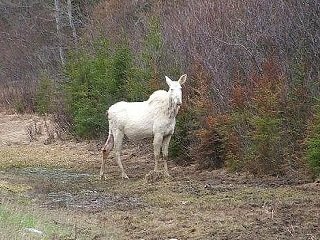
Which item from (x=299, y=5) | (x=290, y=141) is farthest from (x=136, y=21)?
(x=290, y=141)

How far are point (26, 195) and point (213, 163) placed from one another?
158 inches

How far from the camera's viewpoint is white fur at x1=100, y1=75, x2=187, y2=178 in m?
13.5

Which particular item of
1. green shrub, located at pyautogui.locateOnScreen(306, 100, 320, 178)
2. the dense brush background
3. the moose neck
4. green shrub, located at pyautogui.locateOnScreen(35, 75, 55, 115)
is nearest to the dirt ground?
green shrub, located at pyautogui.locateOnScreen(306, 100, 320, 178)

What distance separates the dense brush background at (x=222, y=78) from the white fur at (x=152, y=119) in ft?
3.20

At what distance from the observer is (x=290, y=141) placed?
13047 millimetres

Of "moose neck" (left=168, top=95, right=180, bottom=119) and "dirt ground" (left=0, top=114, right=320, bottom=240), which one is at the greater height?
"moose neck" (left=168, top=95, right=180, bottom=119)

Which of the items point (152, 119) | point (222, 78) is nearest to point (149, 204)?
point (152, 119)

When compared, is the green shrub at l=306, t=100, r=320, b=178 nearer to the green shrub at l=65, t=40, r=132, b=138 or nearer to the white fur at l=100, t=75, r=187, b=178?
the white fur at l=100, t=75, r=187, b=178

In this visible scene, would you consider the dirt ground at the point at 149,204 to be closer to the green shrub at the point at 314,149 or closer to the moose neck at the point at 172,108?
the green shrub at the point at 314,149

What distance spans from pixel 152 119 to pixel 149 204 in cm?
318

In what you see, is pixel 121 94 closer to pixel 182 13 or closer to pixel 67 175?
pixel 182 13

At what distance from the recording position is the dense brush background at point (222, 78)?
12.9 meters

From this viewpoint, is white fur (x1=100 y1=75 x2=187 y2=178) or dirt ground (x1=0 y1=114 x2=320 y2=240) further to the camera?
white fur (x1=100 y1=75 x2=187 y2=178)

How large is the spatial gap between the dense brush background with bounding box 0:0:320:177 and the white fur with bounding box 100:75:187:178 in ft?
3.20
